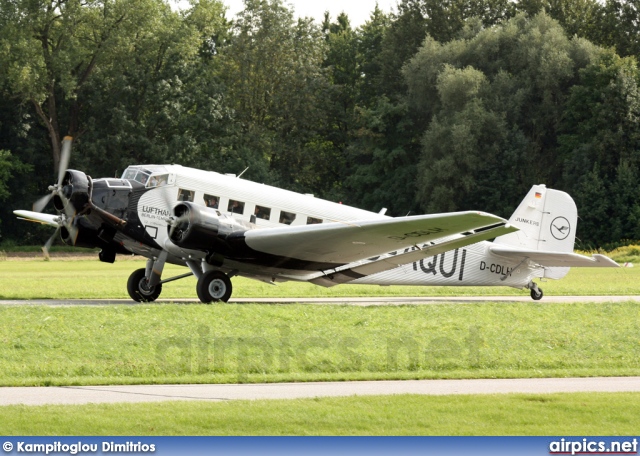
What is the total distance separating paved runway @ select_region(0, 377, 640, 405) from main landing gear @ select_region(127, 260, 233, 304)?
Answer: 28.2 ft

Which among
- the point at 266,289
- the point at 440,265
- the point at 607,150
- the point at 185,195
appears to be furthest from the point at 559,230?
the point at 607,150

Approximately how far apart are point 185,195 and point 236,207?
4.08 feet

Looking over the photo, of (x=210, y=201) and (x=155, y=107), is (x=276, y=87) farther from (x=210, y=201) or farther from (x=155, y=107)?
(x=210, y=201)

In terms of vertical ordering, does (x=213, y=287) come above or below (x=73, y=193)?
below

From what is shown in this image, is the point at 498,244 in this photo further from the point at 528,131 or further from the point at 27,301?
the point at 528,131

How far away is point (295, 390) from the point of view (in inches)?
506

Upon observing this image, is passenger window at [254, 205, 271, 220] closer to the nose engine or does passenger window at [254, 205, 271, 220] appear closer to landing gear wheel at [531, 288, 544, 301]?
the nose engine

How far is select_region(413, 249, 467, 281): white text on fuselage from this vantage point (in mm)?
24906

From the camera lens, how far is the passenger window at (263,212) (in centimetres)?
2286

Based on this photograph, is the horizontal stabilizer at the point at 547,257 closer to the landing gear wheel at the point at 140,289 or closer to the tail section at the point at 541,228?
the tail section at the point at 541,228

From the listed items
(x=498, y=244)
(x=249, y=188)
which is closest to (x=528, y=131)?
(x=498, y=244)

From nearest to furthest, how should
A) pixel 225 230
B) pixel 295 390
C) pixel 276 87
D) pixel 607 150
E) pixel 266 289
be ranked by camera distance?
pixel 295 390 → pixel 225 230 → pixel 266 289 → pixel 607 150 → pixel 276 87

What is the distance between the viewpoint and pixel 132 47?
66125mm

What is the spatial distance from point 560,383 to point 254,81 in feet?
203
